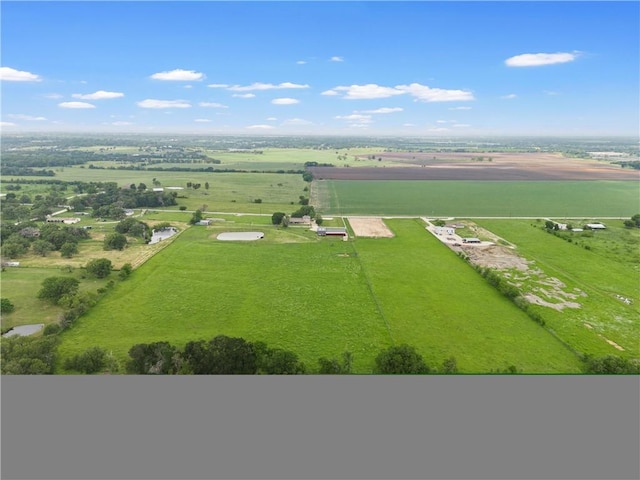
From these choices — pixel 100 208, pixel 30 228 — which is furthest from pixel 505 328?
pixel 100 208

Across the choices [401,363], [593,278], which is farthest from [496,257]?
[401,363]

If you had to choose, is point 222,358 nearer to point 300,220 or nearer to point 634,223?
point 300,220

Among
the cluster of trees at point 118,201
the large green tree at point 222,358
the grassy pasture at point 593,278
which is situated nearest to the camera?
the large green tree at point 222,358

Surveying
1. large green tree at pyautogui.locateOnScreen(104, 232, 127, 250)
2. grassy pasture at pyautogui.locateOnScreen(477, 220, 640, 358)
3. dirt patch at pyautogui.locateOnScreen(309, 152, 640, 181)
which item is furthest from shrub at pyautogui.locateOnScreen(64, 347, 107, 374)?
dirt patch at pyautogui.locateOnScreen(309, 152, 640, 181)

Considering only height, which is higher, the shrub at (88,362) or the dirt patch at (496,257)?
the dirt patch at (496,257)

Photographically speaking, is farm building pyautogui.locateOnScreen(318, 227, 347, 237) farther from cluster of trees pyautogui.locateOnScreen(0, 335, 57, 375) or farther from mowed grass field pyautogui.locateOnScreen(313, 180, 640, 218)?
cluster of trees pyautogui.locateOnScreen(0, 335, 57, 375)

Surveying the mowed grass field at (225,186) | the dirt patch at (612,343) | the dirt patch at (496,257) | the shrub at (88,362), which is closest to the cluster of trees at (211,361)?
the shrub at (88,362)

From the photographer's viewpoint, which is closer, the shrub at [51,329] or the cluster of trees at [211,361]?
the cluster of trees at [211,361]

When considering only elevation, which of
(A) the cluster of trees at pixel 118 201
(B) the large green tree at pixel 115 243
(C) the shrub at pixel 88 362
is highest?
(A) the cluster of trees at pixel 118 201

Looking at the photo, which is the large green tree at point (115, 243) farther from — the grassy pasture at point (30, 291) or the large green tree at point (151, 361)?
the large green tree at point (151, 361)
